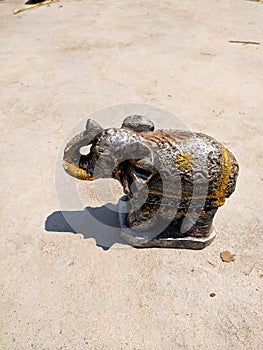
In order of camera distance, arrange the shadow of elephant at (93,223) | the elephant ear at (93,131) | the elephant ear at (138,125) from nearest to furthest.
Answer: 1. the elephant ear at (93,131)
2. the elephant ear at (138,125)
3. the shadow of elephant at (93,223)

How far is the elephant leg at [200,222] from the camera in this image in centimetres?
327

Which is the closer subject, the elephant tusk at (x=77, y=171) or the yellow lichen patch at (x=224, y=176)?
the yellow lichen patch at (x=224, y=176)

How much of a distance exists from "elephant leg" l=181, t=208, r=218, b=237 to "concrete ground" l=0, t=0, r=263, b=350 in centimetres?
21

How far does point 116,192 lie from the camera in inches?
166

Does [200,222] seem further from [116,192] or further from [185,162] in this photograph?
[116,192]

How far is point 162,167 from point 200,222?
27.0 inches

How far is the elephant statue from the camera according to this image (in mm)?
2992

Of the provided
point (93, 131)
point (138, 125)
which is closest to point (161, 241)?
point (138, 125)

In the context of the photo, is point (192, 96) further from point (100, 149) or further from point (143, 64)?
→ point (100, 149)

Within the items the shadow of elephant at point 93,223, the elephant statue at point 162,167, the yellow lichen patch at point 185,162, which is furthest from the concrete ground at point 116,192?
the yellow lichen patch at point 185,162

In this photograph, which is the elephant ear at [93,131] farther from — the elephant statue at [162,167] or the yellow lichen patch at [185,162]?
the yellow lichen patch at [185,162]

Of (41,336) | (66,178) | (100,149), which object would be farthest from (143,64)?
(41,336)

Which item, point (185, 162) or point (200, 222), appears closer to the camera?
point (185, 162)

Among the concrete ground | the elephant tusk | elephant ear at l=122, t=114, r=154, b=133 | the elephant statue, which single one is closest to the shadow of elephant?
the concrete ground
